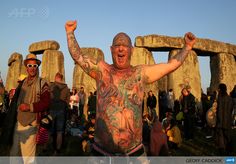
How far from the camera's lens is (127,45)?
301cm

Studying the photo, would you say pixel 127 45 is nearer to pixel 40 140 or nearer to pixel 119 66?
pixel 119 66

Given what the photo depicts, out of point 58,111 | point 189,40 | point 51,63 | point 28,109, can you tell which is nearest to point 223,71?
point 51,63

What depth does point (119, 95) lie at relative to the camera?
2.99m

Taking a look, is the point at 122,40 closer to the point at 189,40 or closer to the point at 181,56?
the point at 181,56

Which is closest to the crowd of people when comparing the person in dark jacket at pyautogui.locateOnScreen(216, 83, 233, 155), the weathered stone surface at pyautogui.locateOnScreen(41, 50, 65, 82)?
the person in dark jacket at pyautogui.locateOnScreen(216, 83, 233, 155)

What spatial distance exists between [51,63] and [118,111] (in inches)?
738

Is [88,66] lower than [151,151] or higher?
higher

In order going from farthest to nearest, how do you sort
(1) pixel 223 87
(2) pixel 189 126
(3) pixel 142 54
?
(3) pixel 142 54 → (2) pixel 189 126 → (1) pixel 223 87

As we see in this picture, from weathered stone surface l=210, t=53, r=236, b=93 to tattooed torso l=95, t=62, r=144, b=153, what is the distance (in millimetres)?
15737

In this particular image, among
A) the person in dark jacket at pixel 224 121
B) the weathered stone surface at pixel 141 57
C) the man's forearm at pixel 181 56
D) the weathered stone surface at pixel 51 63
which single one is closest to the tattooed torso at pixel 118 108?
the man's forearm at pixel 181 56

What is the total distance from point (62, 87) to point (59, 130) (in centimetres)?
94

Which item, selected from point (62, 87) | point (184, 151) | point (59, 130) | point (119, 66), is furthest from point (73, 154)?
point (119, 66)

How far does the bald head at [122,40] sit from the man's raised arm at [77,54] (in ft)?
1.12

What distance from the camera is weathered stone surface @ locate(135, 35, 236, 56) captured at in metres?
16.9
